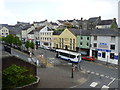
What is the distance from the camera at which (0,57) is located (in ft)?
60.1

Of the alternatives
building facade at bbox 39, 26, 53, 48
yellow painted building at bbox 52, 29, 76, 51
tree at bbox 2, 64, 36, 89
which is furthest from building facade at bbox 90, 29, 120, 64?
tree at bbox 2, 64, 36, 89

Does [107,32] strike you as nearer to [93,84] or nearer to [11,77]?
[93,84]

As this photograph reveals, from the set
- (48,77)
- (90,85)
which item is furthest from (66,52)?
(90,85)

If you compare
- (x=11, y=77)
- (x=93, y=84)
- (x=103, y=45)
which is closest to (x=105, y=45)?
(x=103, y=45)

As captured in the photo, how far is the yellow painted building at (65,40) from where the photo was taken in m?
45.3

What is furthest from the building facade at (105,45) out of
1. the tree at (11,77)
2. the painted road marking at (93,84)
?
the tree at (11,77)

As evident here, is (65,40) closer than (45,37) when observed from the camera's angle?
Yes

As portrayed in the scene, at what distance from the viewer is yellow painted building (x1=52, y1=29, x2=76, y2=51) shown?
4526cm

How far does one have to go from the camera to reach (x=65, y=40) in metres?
48.3

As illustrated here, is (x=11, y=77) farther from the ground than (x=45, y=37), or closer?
closer

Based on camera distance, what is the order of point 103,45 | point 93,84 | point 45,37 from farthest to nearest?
1. point 45,37
2. point 103,45
3. point 93,84

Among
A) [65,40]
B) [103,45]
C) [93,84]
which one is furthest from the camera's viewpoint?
[65,40]

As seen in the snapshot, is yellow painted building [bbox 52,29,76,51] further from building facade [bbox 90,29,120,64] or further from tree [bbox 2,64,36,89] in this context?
tree [bbox 2,64,36,89]

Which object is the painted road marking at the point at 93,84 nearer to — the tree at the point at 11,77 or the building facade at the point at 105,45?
the tree at the point at 11,77
